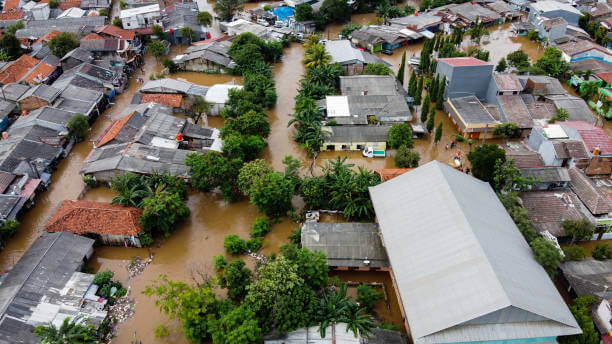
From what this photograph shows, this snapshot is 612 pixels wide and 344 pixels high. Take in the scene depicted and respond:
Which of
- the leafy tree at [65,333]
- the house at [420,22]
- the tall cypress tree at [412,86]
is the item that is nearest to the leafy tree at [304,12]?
the house at [420,22]

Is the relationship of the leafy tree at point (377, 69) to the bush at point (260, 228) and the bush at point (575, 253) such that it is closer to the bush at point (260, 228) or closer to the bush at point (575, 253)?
the bush at point (260, 228)

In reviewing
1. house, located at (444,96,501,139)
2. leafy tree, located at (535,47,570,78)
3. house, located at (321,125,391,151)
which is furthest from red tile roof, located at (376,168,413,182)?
leafy tree, located at (535,47,570,78)

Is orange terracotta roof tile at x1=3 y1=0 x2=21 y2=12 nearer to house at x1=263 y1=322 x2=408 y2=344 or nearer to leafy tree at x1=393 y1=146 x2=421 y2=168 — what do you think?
leafy tree at x1=393 y1=146 x2=421 y2=168

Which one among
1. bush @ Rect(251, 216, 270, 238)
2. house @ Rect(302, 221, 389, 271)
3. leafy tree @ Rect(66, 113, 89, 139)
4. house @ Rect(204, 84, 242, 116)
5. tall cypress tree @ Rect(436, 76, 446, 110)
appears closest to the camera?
house @ Rect(302, 221, 389, 271)

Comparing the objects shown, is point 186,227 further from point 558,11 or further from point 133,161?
point 558,11

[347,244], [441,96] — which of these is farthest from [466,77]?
[347,244]

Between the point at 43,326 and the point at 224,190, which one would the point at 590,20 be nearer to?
the point at 224,190

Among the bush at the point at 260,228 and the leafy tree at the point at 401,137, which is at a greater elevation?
the leafy tree at the point at 401,137
